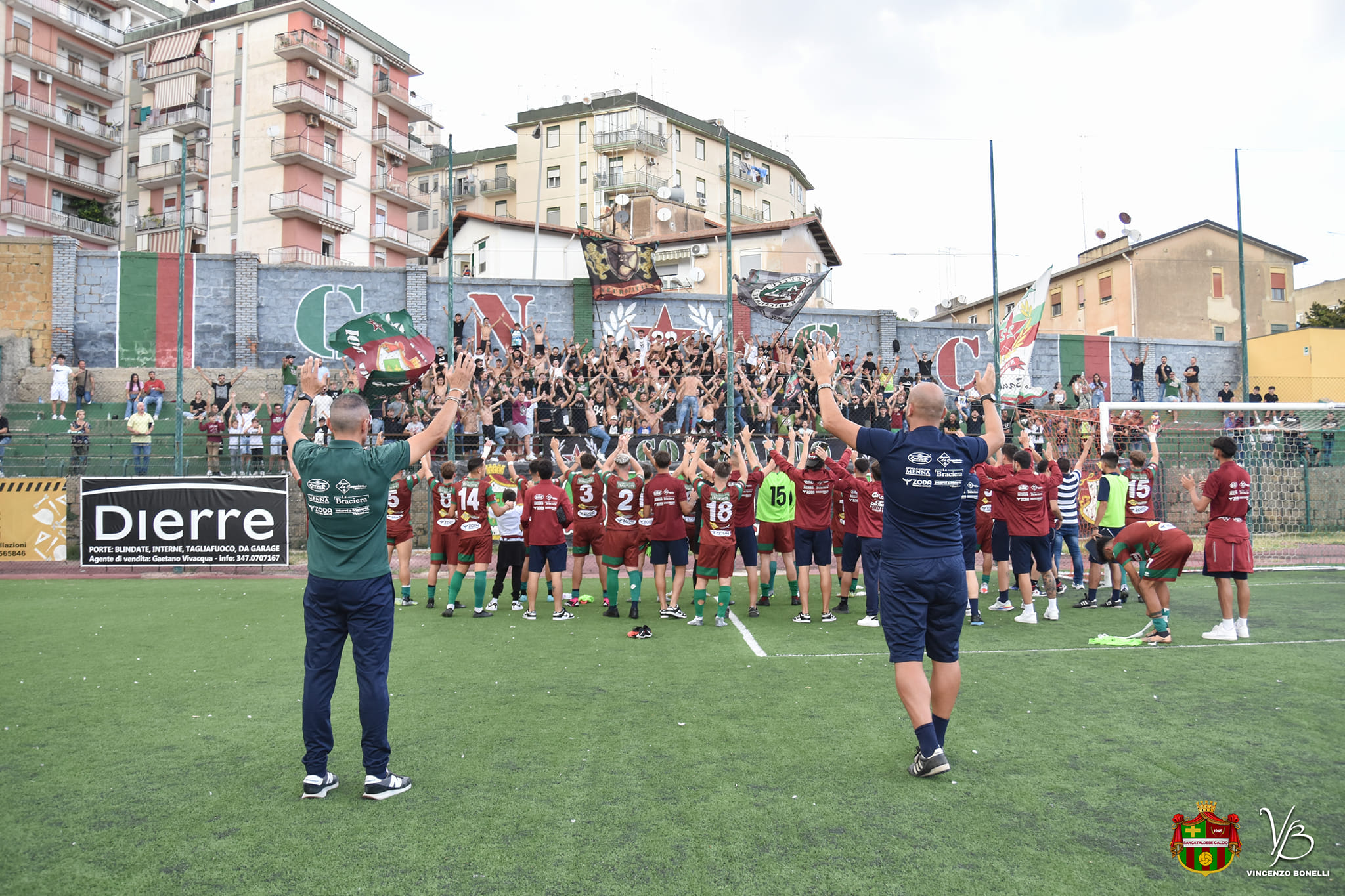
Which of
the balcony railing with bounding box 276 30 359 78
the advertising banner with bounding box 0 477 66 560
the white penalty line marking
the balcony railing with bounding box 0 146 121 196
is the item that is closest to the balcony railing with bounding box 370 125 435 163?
the balcony railing with bounding box 276 30 359 78

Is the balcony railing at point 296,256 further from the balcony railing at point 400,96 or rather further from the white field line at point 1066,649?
the white field line at point 1066,649

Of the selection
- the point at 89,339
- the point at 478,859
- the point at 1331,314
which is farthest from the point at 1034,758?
the point at 1331,314

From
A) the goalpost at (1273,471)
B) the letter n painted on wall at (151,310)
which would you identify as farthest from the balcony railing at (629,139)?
the goalpost at (1273,471)

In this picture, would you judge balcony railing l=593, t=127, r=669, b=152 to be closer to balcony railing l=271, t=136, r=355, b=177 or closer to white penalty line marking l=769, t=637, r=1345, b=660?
balcony railing l=271, t=136, r=355, b=177

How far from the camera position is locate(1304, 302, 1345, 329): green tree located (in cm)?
3981

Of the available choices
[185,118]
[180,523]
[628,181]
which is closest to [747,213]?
[628,181]

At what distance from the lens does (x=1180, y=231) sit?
3931cm

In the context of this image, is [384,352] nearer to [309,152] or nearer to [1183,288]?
[309,152]

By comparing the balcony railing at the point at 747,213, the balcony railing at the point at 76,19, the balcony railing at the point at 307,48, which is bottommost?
the balcony railing at the point at 747,213

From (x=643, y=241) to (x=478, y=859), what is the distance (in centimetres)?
2612

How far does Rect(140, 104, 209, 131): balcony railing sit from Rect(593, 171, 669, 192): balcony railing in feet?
69.4

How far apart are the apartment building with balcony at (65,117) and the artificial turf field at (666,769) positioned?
4512 centimetres

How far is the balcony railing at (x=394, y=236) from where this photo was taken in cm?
4834

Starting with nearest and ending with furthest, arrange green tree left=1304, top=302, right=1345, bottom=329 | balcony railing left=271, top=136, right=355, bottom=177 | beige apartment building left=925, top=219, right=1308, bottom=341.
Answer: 1. beige apartment building left=925, top=219, right=1308, bottom=341
2. green tree left=1304, top=302, right=1345, bottom=329
3. balcony railing left=271, top=136, right=355, bottom=177
